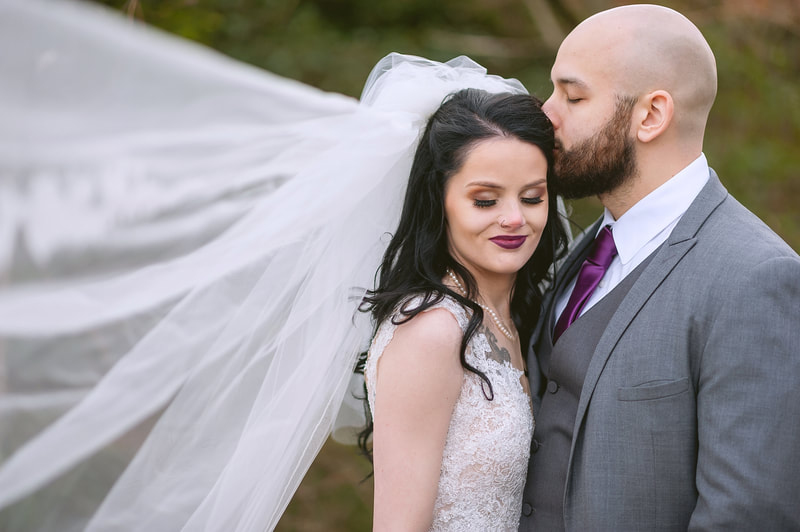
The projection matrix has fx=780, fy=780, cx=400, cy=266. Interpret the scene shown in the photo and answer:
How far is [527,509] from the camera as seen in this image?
2355 millimetres

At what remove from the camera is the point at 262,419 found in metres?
2.19

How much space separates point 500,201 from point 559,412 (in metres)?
0.64

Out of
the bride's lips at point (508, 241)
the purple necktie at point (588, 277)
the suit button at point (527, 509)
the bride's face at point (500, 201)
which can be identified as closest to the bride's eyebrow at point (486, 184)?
the bride's face at point (500, 201)

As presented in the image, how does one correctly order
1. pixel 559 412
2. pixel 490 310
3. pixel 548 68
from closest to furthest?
pixel 559 412 < pixel 490 310 < pixel 548 68

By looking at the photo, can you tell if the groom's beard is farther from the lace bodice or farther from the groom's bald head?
the lace bodice

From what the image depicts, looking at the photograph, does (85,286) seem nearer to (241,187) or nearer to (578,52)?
(241,187)

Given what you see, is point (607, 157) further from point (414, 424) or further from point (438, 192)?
point (414, 424)

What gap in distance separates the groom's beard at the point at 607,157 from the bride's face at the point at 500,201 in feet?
0.38

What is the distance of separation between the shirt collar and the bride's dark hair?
0.30m

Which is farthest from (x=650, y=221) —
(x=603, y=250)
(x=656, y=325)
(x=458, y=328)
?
(x=458, y=328)

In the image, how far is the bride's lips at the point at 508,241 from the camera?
2.32 metres

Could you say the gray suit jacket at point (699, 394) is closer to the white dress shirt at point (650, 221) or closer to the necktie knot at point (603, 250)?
the white dress shirt at point (650, 221)

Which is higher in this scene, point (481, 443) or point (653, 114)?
point (653, 114)

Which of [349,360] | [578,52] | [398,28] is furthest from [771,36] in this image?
[349,360]
